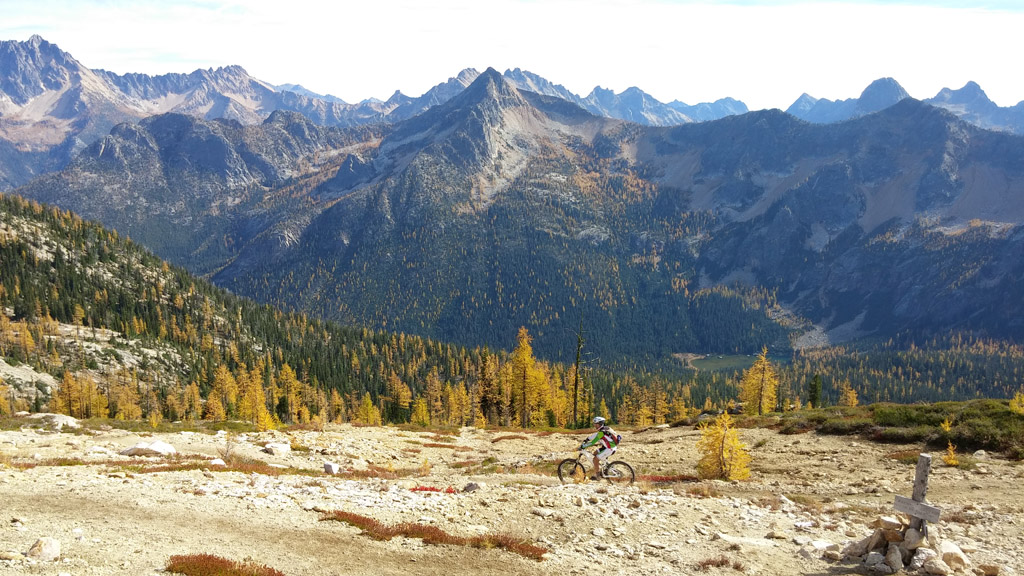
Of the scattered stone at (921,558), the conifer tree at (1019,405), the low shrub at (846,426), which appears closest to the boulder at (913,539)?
the scattered stone at (921,558)

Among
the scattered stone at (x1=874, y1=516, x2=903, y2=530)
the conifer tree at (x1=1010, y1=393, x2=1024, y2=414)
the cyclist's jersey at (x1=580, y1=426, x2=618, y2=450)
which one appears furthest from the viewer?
the conifer tree at (x1=1010, y1=393, x2=1024, y2=414)

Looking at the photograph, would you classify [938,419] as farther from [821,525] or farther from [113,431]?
[113,431]

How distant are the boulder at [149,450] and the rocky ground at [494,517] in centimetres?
65

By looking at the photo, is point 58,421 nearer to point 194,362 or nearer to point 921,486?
point 921,486

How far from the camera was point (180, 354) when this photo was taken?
149m

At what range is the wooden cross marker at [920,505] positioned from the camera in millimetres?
14175

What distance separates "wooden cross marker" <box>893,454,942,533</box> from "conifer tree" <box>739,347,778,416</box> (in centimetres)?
7544

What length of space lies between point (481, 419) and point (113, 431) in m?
63.2

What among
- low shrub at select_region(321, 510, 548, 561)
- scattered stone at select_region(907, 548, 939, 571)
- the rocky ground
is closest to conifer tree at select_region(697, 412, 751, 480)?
the rocky ground

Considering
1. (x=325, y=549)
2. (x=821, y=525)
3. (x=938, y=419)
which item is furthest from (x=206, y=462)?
(x=938, y=419)

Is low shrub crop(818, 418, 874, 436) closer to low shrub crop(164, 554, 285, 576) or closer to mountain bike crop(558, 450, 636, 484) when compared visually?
mountain bike crop(558, 450, 636, 484)

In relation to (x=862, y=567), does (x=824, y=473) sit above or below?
below

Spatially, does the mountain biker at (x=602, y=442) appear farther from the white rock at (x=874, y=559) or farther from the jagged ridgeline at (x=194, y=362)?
the jagged ridgeline at (x=194, y=362)

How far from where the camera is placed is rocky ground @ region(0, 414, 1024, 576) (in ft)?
47.3
